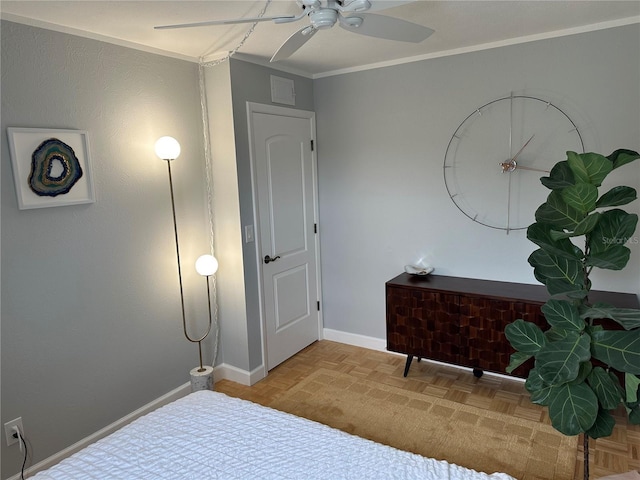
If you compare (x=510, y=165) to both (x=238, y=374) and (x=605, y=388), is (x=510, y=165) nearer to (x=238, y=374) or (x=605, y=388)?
(x=605, y=388)

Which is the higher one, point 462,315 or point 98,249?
point 98,249

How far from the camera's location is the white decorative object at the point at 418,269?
335 cm

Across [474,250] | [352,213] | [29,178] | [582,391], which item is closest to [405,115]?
[352,213]

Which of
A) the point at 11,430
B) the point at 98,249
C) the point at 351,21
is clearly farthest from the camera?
the point at 98,249

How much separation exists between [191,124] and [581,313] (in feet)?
8.58

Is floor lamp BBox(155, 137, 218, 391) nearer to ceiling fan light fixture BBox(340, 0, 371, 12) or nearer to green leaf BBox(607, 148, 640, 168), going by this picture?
ceiling fan light fixture BBox(340, 0, 371, 12)

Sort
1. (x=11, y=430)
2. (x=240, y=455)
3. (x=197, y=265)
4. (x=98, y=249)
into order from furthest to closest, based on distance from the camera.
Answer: (x=197, y=265) < (x=98, y=249) < (x=11, y=430) < (x=240, y=455)

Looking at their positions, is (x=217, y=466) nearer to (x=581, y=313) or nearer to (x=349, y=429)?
(x=349, y=429)

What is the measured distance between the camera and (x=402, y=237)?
3521 millimetres

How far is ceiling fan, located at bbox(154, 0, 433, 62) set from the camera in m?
1.59

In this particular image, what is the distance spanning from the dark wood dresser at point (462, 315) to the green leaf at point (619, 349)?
0.90 meters

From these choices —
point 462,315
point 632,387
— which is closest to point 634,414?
point 632,387

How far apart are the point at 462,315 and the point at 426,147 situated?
51.1 inches

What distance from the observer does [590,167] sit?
1845mm
